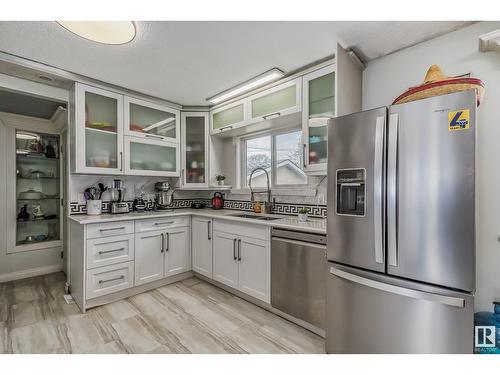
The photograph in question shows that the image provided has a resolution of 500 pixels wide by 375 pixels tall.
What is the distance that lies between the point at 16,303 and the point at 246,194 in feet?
8.86

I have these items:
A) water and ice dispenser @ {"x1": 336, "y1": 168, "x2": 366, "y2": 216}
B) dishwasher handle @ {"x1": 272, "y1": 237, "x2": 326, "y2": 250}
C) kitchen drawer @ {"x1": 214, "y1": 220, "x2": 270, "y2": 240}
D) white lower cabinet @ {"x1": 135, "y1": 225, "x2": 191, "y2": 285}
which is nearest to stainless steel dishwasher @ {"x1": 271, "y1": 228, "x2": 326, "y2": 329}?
dishwasher handle @ {"x1": 272, "y1": 237, "x2": 326, "y2": 250}

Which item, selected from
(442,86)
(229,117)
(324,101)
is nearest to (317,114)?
(324,101)

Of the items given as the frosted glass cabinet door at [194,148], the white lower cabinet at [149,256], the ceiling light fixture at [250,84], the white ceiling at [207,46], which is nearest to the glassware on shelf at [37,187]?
the white ceiling at [207,46]

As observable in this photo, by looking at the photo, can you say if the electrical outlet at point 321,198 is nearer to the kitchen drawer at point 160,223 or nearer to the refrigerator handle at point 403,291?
the refrigerator handle at point 403,291

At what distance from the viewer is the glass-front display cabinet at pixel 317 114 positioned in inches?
79.7

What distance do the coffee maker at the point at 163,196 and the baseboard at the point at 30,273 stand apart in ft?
5.52

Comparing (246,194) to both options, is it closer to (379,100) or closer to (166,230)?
(166,230)

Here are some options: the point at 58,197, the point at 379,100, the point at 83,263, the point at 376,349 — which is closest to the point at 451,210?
the point at 376,349

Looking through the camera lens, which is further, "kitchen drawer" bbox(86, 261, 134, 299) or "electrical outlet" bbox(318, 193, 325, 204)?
"electrical outlet" bbox(318, 193, 325, 204)

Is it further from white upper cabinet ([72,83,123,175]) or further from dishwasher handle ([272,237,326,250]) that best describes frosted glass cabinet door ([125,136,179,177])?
dishwasher handle ([272,237,326,250])

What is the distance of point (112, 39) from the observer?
1.75 m

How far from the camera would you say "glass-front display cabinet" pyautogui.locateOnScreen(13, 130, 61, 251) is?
307cm

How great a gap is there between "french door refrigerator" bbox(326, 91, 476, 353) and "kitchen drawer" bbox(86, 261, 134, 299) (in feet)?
6.70

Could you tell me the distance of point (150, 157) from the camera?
Result: 2.99 meters
